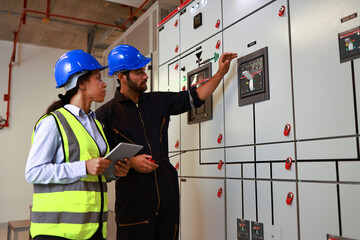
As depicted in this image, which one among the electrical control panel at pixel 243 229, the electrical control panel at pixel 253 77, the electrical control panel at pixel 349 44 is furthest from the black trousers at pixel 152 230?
the electrical control panel at pixel 349 44

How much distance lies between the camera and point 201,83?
2.87 m

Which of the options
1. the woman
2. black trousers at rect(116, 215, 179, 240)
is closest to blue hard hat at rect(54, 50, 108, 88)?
the woman

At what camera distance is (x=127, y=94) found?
102 inches

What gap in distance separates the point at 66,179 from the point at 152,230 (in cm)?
Answer: 99

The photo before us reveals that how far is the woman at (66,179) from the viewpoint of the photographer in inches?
57.1

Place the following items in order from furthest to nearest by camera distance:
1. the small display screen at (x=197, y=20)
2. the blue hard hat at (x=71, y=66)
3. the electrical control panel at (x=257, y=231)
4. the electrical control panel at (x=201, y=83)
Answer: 1. the small display screen at (x=197, y=20)
2. the electrical control panel at (x=201, y=83)
3. the electrical control panel at (x=257, y=231)
4. the blue hard hat at (x=71, y=66)

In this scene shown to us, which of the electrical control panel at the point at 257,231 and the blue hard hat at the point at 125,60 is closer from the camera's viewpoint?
the electrical control panel at the point at 257,231

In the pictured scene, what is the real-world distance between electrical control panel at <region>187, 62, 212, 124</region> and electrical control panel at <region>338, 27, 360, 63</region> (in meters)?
1.20

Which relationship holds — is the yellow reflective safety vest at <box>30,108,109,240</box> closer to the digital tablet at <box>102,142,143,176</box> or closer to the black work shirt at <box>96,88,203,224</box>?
the digital tablet at <box>102,142,143,176</box>

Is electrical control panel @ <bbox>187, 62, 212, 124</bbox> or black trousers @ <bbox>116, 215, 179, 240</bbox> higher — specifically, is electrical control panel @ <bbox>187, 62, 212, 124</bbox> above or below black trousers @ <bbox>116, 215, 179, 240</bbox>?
above

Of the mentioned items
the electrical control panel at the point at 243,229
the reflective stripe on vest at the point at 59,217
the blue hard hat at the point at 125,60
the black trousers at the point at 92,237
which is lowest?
the electrical control panel at the point at 243,229

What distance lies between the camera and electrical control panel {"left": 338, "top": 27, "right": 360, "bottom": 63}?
164 cm

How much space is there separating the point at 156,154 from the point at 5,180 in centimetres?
562

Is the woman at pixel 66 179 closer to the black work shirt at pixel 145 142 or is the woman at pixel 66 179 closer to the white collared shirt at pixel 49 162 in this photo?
the white collared shirt at pixel 49 162
